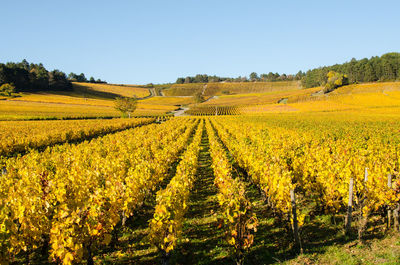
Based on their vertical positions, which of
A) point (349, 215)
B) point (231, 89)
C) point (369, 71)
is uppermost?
point (369, 71)

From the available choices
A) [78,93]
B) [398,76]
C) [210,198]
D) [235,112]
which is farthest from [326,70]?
[210,198]

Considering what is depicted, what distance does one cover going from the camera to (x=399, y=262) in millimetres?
6055

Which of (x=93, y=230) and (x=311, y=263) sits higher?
(x=93, y=230)

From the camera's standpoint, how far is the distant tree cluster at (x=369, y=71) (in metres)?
114

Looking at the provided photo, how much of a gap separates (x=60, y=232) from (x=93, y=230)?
2.21ft

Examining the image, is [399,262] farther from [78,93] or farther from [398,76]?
[398,76]

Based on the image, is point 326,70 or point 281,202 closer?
point 281,202

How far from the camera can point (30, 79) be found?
10331 centimetres

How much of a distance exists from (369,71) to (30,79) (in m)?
154

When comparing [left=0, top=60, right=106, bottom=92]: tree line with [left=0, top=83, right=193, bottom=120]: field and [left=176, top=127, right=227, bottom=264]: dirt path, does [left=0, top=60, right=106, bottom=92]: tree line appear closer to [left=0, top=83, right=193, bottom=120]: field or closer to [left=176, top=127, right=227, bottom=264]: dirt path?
[left=0, top=83, right=193, bottom=120]: field

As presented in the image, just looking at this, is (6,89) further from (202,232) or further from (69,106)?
(202,232)

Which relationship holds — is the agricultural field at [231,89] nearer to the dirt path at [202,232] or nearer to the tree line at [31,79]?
the tree line at [31,79]

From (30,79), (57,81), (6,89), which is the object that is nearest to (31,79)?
(30,79)

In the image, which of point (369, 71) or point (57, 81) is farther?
point (369, 71)
